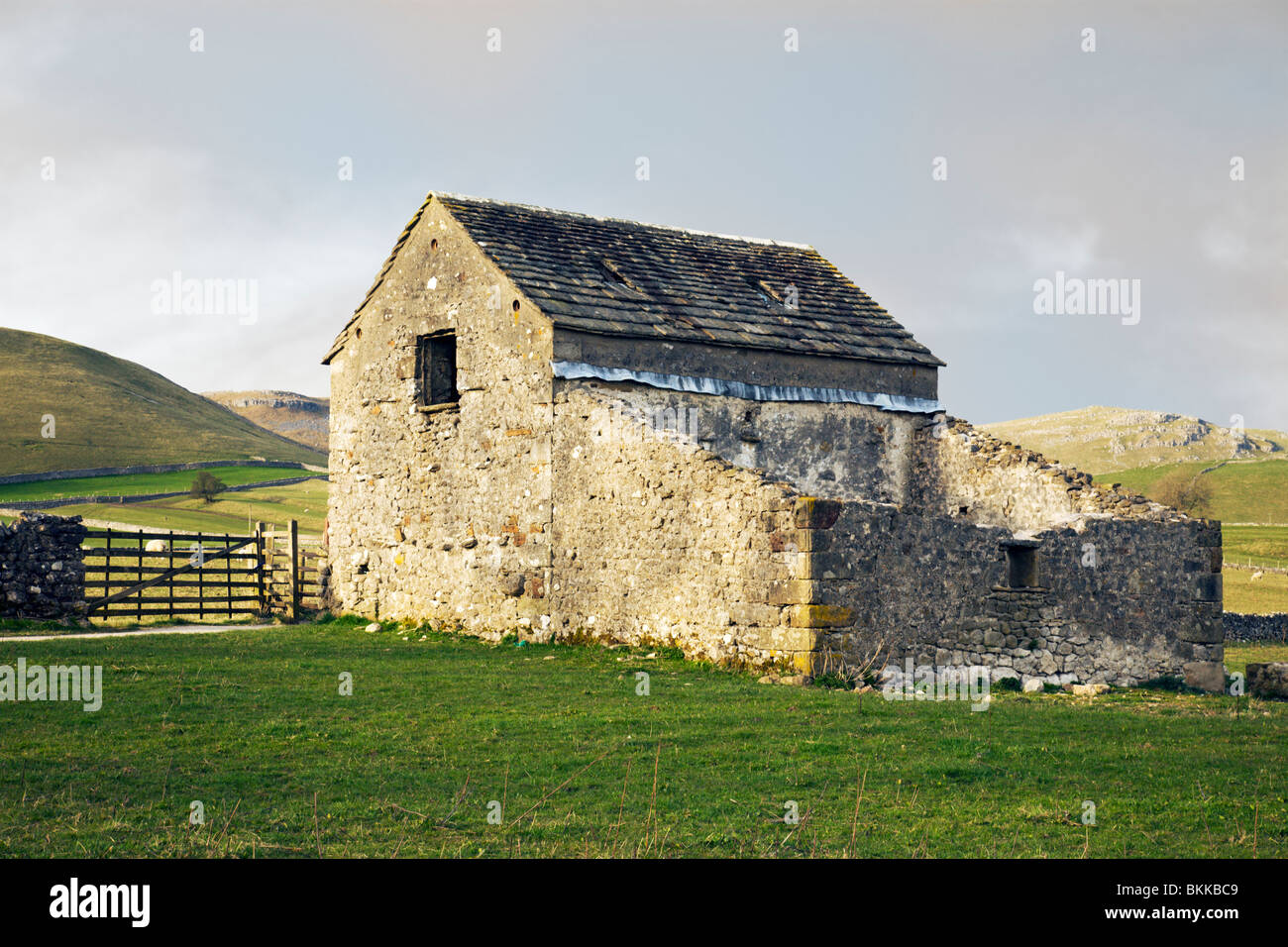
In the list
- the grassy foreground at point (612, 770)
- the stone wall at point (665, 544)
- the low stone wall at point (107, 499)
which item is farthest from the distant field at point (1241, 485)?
the grassy foreground at point (612, 770)

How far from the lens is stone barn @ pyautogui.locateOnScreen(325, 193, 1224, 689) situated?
16.1m

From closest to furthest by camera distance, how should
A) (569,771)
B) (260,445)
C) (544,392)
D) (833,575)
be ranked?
(569,771) < (833,575) < (544,392) < (260,445)

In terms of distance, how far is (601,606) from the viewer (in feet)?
59.1

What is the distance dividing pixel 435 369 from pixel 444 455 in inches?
73.8

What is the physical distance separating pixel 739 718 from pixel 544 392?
832cm

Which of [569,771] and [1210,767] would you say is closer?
[569,771]

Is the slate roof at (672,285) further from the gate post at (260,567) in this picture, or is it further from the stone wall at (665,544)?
the gate post at (260,567)

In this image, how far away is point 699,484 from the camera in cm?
1645

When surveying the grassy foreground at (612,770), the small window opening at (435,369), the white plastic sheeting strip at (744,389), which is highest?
the small window opening at (435,369)

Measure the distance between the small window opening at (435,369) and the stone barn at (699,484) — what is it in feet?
0.16

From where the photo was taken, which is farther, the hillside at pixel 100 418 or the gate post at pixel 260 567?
the hillside at pixel 100 418

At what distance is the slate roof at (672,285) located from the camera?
66.9 feet

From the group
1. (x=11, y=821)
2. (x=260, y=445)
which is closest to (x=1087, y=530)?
(x=11, y=821)
